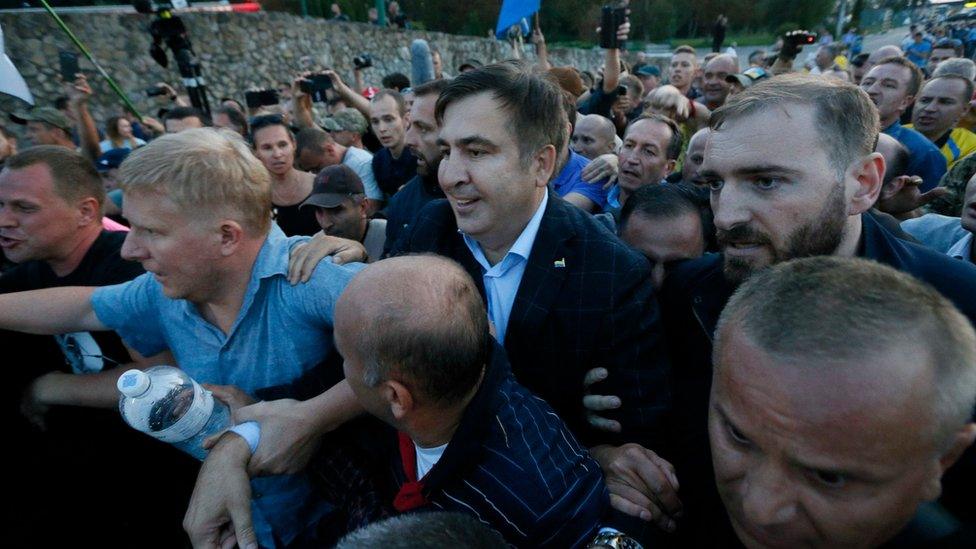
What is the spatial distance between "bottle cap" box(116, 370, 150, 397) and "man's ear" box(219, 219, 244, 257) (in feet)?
1.46

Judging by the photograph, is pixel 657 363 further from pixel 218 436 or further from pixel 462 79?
pixel 218 436

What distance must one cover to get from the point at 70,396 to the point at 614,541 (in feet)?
7.03

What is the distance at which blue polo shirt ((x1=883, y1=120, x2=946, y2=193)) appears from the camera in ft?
12.8

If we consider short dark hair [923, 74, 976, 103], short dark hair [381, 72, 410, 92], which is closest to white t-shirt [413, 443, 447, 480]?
short dark hair [923, 74, 976, 103]

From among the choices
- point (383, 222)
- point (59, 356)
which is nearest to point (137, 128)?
point (383, 222)

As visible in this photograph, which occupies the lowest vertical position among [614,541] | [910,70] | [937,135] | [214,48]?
[614,541]

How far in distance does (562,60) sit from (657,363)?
23.6 m

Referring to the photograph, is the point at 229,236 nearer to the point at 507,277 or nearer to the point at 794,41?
the point at 507,277

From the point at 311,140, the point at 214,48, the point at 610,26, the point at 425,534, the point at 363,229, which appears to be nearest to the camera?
the point at 425,534

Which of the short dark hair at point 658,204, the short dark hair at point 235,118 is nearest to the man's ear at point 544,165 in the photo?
the short dark hair at point 658,204

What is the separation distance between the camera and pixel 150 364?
210 cm

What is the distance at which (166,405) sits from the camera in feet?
4.89

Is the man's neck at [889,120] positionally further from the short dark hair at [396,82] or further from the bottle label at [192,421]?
the short dark hair at [396,82]

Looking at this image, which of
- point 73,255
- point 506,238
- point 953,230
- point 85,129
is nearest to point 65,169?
point 73,255
